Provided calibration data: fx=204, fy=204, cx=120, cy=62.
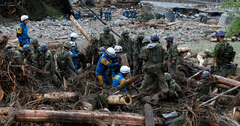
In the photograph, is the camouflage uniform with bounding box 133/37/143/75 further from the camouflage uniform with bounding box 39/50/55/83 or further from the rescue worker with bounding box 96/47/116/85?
the camouflage uniform with bounding box 39/50/55/83

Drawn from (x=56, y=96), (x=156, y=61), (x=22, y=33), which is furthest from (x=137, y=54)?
(x=22, y=33)

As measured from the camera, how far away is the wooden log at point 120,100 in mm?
3996

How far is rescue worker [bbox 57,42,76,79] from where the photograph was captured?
259 inches

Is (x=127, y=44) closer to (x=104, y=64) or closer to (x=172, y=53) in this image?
(x=172, y=53)

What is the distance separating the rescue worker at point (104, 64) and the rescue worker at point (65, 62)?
109cm

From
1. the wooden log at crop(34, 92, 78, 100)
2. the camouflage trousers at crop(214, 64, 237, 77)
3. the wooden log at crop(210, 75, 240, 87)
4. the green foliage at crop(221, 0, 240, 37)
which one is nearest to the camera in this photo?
the wooden log at crop(34, 92, 78, 100)

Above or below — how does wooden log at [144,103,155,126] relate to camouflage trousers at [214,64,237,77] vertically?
above

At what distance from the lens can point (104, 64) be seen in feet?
19.7

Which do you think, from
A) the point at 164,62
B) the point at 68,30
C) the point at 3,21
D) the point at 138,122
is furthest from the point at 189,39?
the point at 3,21

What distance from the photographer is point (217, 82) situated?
16.4ft

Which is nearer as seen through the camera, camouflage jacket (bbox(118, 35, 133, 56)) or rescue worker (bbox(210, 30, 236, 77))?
rescue worker (bbox(210, 30, 236, 77))

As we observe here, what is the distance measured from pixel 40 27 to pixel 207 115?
15214mm

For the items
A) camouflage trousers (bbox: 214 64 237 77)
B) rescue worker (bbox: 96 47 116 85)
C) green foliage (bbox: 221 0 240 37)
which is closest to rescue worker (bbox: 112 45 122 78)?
rescue worker (bbox: 96 47 116 85)

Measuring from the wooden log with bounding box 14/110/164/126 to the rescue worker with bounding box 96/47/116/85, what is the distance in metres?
2.67
